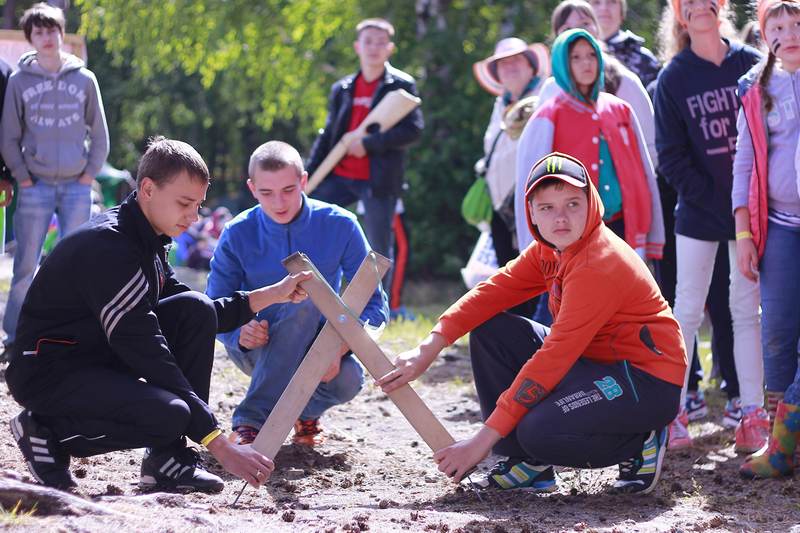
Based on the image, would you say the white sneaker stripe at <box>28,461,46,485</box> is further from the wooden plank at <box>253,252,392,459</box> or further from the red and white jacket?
the red and white jacket

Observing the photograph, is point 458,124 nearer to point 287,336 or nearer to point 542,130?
point 542,130

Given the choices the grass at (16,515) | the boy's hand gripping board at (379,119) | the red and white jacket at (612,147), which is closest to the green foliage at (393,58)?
the boy's hand gripping board at (379,119)

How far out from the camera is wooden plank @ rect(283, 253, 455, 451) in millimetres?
4328

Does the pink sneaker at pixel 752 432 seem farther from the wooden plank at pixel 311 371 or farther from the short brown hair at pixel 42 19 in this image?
the short brown hair at pixel 42 19

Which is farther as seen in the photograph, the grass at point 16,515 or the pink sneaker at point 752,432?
the pink sneaker at point 752,432

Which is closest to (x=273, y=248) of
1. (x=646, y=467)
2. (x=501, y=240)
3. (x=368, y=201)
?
(x=646, y=467)

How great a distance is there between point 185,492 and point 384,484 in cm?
88

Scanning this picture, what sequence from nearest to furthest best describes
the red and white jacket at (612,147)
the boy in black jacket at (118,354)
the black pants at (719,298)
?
1. the boy in black jacket at (118,354)
2. the red and white jacket at (612,147)
3. the black pants at (719,298)

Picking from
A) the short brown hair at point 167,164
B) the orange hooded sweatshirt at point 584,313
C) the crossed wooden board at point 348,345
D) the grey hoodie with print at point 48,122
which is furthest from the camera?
the grey hoodie with print at point 48,122

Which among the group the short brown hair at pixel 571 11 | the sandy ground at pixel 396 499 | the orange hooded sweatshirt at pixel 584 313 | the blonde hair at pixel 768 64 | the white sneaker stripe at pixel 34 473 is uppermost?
the short brown hair at pixel 571 11

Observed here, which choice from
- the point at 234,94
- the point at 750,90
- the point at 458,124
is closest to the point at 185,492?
the point at 750,90

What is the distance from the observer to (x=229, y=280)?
522 cm

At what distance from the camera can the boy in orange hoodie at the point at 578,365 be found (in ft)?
13.8

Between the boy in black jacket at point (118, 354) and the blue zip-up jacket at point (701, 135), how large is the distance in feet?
8.10
